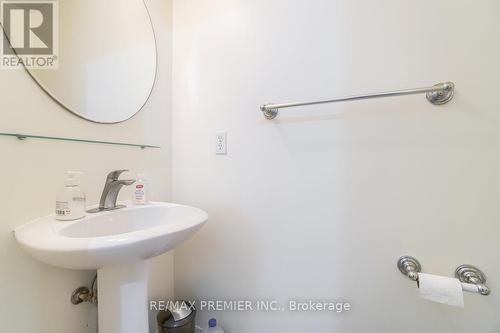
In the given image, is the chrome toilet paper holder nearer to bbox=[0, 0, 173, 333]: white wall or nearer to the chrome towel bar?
the chrome towel bar

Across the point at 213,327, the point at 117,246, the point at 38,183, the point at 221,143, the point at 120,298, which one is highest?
the point at 221,143

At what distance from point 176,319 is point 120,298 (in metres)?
0.37

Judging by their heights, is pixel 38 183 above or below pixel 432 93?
below

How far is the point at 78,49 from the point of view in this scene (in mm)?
706

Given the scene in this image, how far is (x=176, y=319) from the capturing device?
86cm

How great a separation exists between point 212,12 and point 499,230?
1.37 m

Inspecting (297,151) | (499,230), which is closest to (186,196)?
(297,151)

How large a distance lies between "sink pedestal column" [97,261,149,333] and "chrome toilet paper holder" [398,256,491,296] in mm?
854

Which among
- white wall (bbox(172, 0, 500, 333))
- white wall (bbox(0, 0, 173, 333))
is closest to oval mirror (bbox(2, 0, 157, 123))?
white wall (bbox(0, 0, 173, 333))

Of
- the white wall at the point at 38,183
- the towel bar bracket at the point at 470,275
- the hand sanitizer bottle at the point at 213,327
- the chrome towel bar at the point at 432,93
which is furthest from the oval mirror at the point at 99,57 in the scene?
the towel bar bracket at the point at 470,275

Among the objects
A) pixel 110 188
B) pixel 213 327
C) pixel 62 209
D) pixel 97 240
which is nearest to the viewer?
pixel 97 240

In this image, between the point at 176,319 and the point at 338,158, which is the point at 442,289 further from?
the point at 176,319

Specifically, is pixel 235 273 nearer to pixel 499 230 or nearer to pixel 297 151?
pixel 297 151

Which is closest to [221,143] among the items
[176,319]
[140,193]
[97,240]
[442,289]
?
[140,193]
